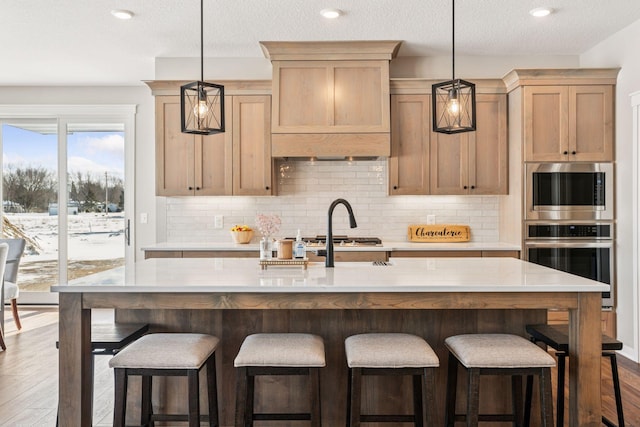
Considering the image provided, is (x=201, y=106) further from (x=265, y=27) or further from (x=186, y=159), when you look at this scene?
(x=186, y=159)

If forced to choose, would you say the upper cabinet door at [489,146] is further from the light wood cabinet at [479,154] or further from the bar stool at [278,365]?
the bar stool at [278,365]

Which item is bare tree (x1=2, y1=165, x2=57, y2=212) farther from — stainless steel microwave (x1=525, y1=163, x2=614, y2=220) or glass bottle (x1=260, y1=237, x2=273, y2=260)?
stainless steel microwave (x1=525, y1=163, x2=614, y2=220)

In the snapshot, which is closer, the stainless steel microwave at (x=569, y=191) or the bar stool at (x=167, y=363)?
the bar stool at (x=167, y=363)

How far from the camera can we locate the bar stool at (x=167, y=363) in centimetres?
213

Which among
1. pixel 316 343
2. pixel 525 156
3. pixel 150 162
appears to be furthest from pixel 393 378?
pixel 150 162

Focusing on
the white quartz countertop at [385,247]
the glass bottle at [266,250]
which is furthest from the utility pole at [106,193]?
the glass bottle at [266,250]

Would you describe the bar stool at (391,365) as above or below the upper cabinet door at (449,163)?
below

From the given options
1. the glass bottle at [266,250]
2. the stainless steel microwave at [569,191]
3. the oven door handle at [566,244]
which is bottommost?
the oven door handle at [566,244]

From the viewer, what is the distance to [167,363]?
6.98ft

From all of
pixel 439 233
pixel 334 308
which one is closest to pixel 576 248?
pixel 439 233

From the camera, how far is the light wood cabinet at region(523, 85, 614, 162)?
447cm

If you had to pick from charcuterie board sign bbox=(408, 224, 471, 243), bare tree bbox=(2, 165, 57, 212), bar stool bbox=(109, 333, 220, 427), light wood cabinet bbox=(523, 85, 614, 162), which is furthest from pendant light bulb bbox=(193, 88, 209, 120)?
bare tree bbox=(2, 165, 57, 212)

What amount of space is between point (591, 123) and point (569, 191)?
0.62 metres

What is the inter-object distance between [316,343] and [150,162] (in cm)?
420
